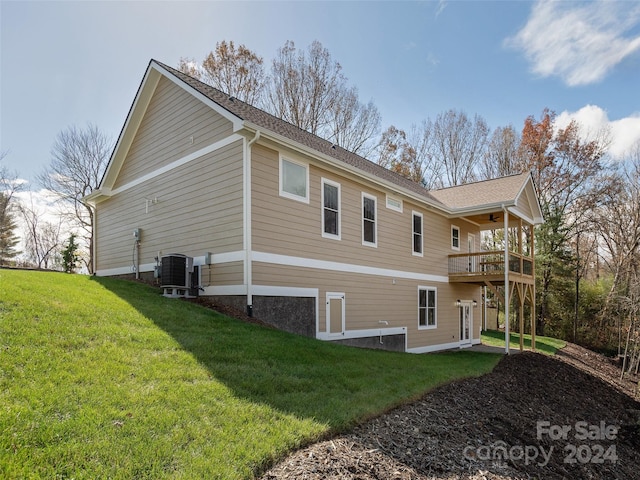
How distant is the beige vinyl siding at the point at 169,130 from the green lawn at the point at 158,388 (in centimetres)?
437

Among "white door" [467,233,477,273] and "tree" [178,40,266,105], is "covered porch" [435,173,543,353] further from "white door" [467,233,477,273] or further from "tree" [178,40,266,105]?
"tree" [178,40,266,105]

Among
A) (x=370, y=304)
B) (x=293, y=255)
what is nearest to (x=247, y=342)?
(x=293, y=255)

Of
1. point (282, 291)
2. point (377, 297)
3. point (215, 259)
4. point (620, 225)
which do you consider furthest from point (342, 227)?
point (620, 225)

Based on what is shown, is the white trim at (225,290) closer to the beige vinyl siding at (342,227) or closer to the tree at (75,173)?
the beige vinyl siding at (342,227)

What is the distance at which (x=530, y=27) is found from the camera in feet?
44.3

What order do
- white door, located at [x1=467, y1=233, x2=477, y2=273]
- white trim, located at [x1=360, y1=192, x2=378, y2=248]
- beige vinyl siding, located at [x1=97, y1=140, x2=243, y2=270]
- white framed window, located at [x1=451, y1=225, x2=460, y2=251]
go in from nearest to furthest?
beige vinyl siding, located at [x1=97, y1=140, x2=243, y2=270]
white trim, located at [x1=360, y1=192, x2=378, y2=248]
white framed window, located at [x1=451, y1=225, x2=460, y2=251]
white door, located at [x1=467, y1=233, x2=477, y2=273]

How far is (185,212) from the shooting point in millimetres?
10406

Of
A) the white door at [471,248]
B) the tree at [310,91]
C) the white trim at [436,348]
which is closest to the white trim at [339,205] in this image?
the white trim at [436,348]

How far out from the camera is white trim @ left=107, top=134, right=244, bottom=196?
929 centimetres

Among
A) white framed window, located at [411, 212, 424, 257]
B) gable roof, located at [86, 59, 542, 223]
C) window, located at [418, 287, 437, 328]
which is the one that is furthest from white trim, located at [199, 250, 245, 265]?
window, located at [418, 287, 437, 328]

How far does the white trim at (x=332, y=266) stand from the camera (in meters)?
8.90

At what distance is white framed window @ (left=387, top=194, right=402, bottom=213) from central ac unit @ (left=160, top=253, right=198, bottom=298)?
6.28m

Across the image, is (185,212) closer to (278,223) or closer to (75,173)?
(278,223)

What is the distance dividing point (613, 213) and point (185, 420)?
26276 millimetres
